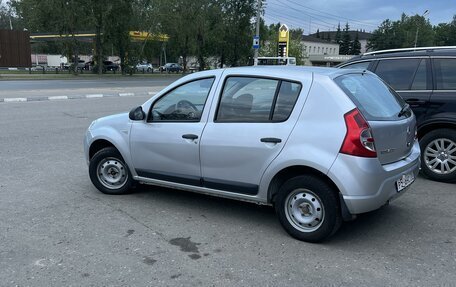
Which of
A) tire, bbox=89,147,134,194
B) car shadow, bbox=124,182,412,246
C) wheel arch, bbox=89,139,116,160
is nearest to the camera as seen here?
car shadow, bbox=124,182,412,246

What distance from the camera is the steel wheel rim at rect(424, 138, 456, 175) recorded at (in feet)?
20.9

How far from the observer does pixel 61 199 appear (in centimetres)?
544

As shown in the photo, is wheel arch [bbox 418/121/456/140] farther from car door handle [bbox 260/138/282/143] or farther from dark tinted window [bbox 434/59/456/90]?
car door handle [bbox 260/138/282/143]

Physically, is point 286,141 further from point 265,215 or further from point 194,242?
point 194,242

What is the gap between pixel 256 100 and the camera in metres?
4.50

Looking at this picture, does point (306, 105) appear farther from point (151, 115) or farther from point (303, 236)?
point (151, 115)

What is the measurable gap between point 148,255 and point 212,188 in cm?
111

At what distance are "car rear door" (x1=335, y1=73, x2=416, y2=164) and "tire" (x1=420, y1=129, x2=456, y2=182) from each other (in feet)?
5.71


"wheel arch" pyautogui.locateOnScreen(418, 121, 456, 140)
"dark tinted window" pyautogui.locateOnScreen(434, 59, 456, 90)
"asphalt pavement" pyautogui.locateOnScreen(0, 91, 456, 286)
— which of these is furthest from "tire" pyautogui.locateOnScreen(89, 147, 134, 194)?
"dark tinted window" pyautogui.locateOnScreen(434, 59, 456, 90)

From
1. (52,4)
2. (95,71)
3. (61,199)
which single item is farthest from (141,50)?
(61,199)

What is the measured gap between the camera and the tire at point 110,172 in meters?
5.53

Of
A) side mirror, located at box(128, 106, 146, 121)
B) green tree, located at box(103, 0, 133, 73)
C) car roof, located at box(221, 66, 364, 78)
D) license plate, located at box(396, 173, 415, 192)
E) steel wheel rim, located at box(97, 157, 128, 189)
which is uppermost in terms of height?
green tree, located at box(103, 0, 133, 73)

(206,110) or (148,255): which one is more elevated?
(206,110)

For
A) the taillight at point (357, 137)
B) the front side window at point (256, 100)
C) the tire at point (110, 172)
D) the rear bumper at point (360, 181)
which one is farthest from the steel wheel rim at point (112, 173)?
the taillight at point (357, 137)
